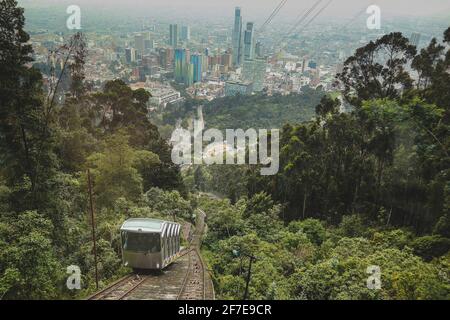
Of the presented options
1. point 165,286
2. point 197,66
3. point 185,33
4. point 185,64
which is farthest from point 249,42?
point 165,286

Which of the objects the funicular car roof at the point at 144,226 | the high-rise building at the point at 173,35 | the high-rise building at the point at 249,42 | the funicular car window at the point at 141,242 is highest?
the high-rise building at the point at 173,35

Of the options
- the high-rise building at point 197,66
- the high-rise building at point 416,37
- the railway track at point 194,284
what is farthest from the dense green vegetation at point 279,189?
the high-rise building at point 197,66

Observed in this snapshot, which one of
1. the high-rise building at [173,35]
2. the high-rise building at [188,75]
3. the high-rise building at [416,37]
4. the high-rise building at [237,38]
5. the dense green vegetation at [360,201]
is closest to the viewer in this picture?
the dense green vegetation at [360,201]

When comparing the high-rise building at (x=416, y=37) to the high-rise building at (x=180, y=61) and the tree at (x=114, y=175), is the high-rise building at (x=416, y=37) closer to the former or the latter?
the tree at (x=114, y=175)

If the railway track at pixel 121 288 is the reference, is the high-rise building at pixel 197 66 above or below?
above

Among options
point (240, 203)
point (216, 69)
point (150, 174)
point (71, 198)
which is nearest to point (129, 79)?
point (216, 69)

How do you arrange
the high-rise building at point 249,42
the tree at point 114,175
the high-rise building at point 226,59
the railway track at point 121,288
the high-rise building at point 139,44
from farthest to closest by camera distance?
the high-rise building at point 139,44 < the high-rise building at point 226,59 < the high-rise building at point 249,42 < the tree at point 114,175 < the railway track at point 121,288

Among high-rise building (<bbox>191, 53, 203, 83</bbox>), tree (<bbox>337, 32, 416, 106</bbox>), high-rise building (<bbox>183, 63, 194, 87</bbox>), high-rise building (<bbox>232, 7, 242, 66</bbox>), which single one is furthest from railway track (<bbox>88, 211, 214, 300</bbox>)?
high-rise building (<bbox>183, 63, 194, 87</bbox>)
